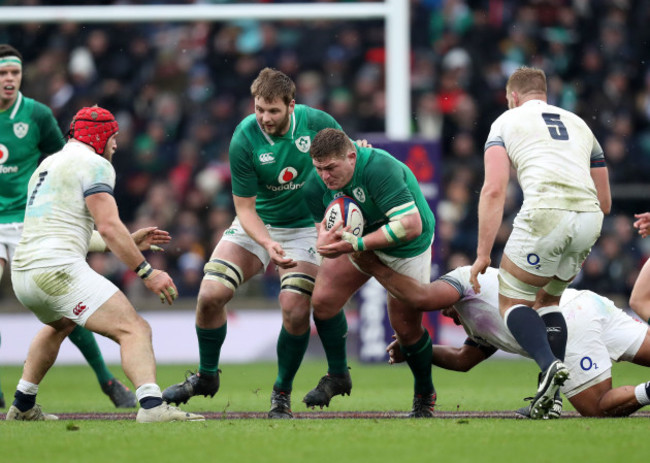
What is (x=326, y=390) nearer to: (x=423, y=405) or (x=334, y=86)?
(x=423, y=405)

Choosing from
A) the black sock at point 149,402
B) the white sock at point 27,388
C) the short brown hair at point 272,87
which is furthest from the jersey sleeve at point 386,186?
the white sock at point 27,388

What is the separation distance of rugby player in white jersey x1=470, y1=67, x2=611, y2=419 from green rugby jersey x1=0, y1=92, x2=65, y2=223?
3.71 m

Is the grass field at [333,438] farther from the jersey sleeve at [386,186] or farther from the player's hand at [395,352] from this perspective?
the jersey sleeve at [386,186]

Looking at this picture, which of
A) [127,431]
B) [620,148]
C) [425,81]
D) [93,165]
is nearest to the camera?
[127,431]

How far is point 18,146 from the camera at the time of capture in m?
8.30

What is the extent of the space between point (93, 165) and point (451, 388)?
438 cm

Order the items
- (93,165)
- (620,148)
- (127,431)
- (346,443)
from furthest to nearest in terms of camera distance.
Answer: (620,148), (93,165), (127,431), (346,443)

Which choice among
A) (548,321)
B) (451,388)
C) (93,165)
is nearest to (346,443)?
(548,321)

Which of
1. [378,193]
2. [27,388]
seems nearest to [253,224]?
[378,193]

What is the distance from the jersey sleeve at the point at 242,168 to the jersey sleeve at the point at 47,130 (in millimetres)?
1915

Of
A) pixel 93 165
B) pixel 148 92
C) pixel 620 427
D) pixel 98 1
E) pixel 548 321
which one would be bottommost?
pixel 620 427

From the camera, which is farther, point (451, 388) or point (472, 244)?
point (472, 244)

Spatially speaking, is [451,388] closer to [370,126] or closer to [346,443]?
[346,443]

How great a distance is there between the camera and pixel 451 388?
948 centimetres
